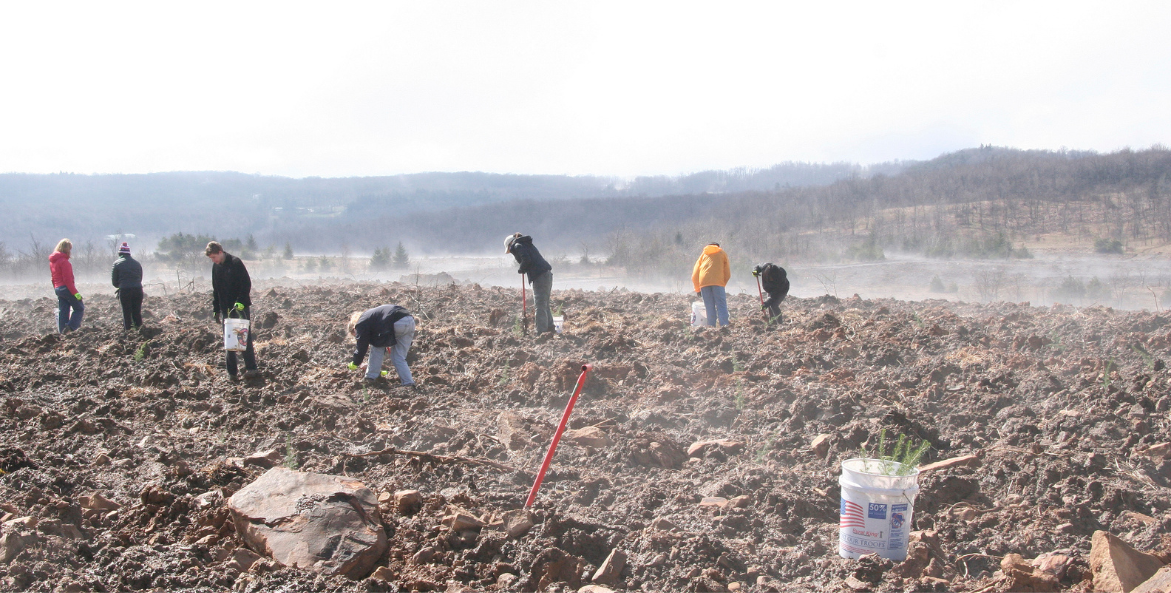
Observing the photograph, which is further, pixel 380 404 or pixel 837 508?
pixel 380 404

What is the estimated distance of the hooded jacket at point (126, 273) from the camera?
10148 millimetres

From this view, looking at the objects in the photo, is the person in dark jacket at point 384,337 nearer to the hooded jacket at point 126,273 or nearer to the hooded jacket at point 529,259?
the hooded jacket at point 529,259

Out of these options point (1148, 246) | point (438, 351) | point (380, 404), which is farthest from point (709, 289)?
point (1148, 246)

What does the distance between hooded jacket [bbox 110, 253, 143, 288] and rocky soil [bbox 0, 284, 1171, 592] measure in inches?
32.7

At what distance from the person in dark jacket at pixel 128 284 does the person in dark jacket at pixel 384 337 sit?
468 centimetres

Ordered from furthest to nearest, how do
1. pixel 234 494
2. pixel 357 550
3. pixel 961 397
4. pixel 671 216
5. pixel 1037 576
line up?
pixel 671 216 → pixel 961 397 → pixel 234 494 → pixel 357 550 → pixel 1037 576

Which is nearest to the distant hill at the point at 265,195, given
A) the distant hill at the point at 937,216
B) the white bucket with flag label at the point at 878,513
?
the distant hill at the point at 937,216

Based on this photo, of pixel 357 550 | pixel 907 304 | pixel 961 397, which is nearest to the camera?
pixel 357 550

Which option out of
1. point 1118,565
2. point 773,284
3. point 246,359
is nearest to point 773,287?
point 773,284

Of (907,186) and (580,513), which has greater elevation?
(907,186)

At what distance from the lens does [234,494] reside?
A: 160 inches

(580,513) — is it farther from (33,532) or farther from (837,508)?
(33,532)

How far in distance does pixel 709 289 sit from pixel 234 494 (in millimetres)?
7399

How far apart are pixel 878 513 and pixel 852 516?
0.40ft
